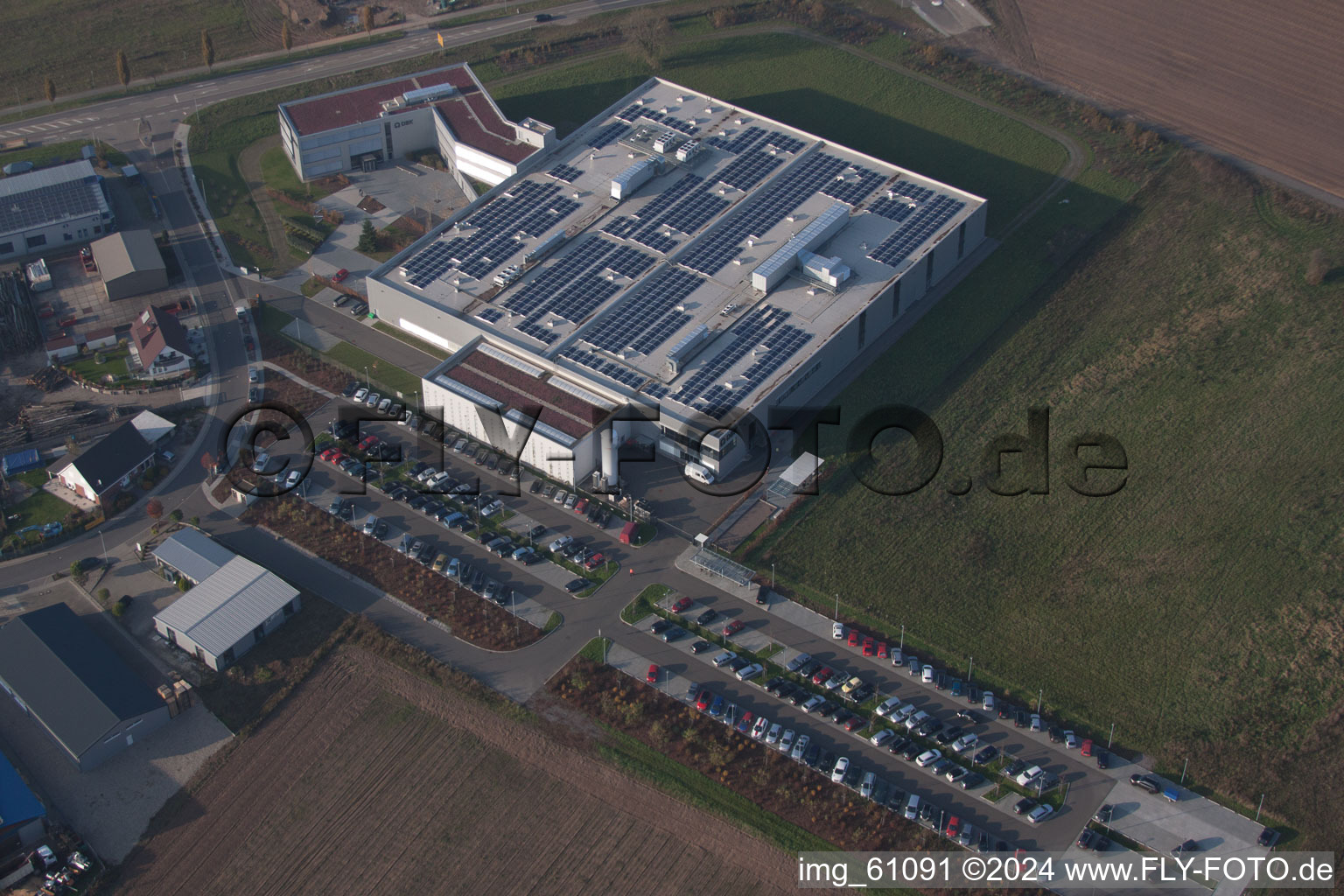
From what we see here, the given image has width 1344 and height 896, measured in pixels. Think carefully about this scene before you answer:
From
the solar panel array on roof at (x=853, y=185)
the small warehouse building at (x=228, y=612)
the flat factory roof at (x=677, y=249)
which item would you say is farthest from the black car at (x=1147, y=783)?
the solar panel array on roof at (x=853, y=185)

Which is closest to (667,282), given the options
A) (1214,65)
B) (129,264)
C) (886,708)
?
(886,708)

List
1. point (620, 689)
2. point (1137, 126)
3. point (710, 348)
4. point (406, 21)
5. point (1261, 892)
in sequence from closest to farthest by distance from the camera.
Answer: point (1261, 892)
point (620, 689)
point (710, 348)
point (1137, 126)
point (406, 21)

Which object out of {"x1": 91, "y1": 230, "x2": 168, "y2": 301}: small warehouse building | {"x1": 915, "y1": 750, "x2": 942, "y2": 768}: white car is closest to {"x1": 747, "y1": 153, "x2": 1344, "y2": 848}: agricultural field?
{"x1": 915, "y1": 750, "x2": 942, "y2": 768}: white car

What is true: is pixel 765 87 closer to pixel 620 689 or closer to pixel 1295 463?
pixel 1295 463

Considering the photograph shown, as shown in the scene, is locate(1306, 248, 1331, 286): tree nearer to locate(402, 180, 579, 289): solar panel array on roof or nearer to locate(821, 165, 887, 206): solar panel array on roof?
locate(821, 165, 887, 206): solar panel array on roof

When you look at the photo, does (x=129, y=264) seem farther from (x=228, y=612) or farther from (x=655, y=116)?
(x=655, y=116)

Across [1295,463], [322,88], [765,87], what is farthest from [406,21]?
[1295,463]
